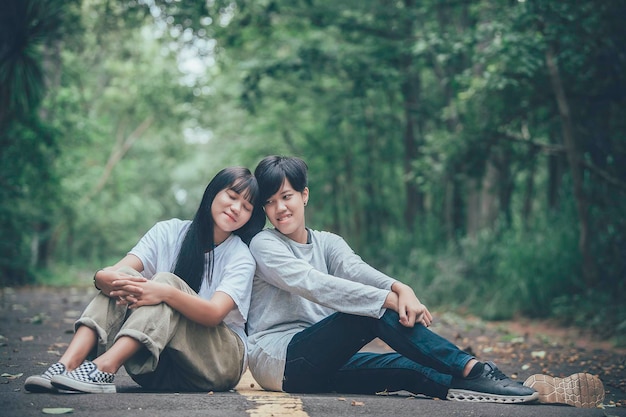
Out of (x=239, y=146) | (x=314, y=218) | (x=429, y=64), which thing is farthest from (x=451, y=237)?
(x=314, y=218)

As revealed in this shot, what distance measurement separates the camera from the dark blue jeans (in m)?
3.77

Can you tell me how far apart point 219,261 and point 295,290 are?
50 centimetres

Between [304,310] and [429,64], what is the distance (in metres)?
11.2

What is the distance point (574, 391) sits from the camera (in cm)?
378

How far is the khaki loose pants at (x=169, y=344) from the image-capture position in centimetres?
353

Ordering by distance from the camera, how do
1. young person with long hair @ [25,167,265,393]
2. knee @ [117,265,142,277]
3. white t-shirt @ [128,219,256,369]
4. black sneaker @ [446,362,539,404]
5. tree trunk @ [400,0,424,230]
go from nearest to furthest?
1. young person with long hair @ [25,167,265,393]
2. knee @ [117,265,142,277]
3. black sneaker @ [446,362,539,404]
4. white t-shirt @ [128,219,256,369]
5. tree trunk @ [400,0,424,230]

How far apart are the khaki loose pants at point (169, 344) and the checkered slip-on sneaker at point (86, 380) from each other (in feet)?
0.42

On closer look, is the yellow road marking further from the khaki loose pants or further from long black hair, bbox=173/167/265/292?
long black hair, bbox=173/167/265/292

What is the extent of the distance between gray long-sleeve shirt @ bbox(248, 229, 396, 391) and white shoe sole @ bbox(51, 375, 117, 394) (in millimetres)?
856

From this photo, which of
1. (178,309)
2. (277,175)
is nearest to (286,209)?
(277,175)

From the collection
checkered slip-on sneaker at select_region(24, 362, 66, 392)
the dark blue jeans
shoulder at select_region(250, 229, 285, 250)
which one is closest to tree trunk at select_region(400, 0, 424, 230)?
shoulder at select_region(250, 229, 285, 250)

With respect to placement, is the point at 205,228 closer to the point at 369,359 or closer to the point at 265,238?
the point at 265,238

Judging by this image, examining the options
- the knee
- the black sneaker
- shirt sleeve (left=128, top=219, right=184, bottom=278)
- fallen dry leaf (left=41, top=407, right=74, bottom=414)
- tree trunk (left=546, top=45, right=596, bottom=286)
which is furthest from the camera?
tree trunk (left=546, top=45, right=596, bottom=286)

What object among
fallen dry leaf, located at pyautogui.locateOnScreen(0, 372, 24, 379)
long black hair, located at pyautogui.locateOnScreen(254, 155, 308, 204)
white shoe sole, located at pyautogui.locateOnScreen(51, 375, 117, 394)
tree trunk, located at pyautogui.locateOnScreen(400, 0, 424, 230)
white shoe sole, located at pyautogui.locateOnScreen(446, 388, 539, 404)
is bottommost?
fallen dry leaf, located at pyautogui.locateOnScreen(0, 372, 24, 379)
